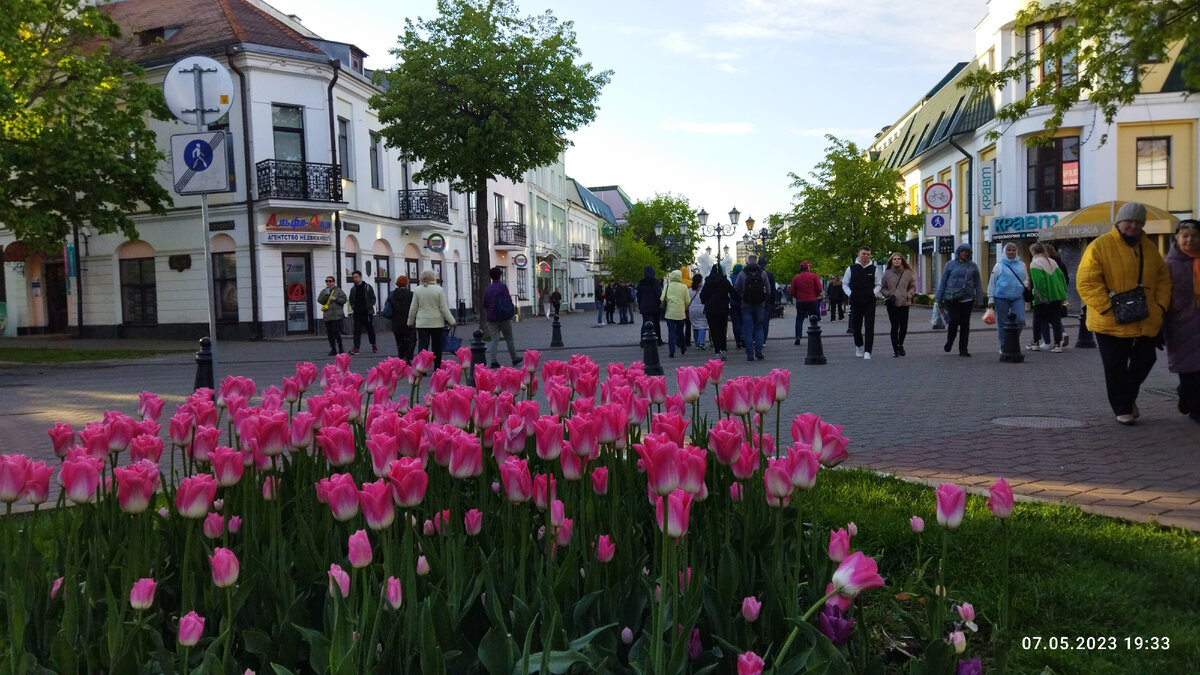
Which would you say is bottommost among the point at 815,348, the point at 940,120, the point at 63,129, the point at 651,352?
the point at 815,348

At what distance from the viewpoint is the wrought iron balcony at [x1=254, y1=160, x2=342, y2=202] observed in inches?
1113

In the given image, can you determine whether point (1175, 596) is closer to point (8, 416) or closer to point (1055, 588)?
point (1055, 588)

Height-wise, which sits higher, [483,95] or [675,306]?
[483,95]

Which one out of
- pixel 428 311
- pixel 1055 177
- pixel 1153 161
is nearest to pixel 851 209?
pixel 1055 177

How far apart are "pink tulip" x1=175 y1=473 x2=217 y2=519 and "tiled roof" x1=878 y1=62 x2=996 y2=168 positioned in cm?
3548

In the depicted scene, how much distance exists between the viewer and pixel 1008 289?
13.8 meters

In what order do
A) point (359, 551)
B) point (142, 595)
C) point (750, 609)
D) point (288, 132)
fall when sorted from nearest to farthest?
1. point (359, 551)
2. point (142, 595)
3. point (750, 609)
4. point (288, 132)

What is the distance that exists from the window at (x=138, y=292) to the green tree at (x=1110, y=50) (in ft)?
90.7

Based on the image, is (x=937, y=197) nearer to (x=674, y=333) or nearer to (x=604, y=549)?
(x=674, y=333)

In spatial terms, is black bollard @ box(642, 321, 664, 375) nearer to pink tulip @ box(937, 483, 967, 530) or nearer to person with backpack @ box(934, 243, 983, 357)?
person with backpack @ box(934, 243, 983, 357)

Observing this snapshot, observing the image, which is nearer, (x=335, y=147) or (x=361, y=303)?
(x=361, y=303)

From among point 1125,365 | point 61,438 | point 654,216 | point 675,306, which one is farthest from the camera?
point 654,216

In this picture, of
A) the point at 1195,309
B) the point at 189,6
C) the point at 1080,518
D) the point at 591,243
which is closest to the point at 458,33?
the point at 189,6

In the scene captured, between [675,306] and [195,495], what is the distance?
15092mm
